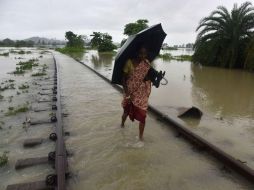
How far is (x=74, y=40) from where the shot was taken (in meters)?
79.1

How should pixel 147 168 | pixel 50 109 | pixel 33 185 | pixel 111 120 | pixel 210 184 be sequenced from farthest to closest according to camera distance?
pixel 50 109
pixel 111 120
pixel 147 168
pixel 210 184
pixel 33 185

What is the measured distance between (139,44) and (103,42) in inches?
2186

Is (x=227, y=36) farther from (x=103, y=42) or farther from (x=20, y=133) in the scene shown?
(x=103, y=42)

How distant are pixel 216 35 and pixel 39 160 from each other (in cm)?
2122

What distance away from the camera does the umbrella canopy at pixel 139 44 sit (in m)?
5.07

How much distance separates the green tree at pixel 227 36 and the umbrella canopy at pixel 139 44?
17.7 meters

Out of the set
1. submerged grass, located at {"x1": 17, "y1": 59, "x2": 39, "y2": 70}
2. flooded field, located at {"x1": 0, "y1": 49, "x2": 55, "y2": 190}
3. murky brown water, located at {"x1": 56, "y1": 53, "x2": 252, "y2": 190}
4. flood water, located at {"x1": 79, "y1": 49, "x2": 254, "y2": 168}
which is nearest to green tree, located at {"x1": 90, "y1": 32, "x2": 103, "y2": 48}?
submerged grass, located at {"x1": 17, "y1": 59, "x2": 39, "y2": 70}

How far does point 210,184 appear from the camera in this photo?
156 inches

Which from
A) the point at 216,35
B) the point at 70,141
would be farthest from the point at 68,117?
the point at 216,35

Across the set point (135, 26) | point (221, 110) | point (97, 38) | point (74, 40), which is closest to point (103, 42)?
point (97, 38)

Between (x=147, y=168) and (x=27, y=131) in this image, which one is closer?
(x=147, y=168)

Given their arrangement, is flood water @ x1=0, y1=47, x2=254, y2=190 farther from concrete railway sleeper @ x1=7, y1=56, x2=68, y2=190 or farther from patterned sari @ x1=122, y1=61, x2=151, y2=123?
patterned sari @ x1=122, y1=61, x2=151, y2=123

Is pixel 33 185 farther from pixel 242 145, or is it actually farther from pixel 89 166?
pixel 242 145

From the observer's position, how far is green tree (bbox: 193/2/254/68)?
21891mm
